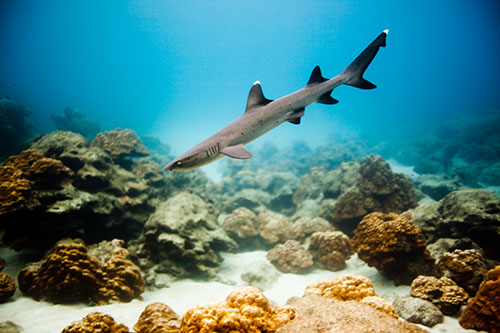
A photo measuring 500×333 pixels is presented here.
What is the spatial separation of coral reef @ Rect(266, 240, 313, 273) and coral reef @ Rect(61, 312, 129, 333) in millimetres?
4818

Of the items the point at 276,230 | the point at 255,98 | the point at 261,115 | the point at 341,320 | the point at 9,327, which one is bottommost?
the point at 9,327

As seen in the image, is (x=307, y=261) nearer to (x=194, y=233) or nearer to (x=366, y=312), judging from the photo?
(x=194, y=233)

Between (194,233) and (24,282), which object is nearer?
(24,282)

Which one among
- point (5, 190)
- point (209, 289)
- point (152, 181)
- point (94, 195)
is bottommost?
point (209, 289)

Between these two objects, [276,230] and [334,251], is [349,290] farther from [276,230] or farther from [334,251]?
[276,230]

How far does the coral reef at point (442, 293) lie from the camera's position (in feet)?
9.50

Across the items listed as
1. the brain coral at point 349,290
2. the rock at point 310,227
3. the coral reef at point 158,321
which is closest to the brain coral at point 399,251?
the brain coral at point 349,290

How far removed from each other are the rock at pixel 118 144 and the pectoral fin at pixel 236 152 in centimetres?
909

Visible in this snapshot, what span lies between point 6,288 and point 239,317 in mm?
→ 4696

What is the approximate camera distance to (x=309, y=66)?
9812cm

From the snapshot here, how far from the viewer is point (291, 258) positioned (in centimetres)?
630

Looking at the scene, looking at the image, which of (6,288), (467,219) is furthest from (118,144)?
(467,219)

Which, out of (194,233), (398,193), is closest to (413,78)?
(398,193)

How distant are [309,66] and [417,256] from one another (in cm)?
11347
